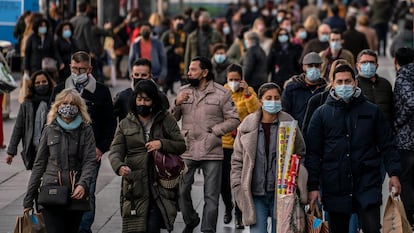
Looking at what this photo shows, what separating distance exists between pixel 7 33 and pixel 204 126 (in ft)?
25.8

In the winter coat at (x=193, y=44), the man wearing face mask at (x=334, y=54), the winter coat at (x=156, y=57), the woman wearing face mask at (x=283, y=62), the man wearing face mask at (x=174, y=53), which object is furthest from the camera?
the man wearing face mask at (x=174, y=53)

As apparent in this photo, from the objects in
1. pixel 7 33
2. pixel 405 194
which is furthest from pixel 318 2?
pixel 405 194

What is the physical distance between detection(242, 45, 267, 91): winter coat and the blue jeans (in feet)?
25.8

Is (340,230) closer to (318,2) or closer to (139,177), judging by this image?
(139,177)

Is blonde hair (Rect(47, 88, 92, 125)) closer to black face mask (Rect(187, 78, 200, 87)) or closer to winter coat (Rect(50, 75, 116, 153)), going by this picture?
winter coat (Rect(50, 75, 116, 153))

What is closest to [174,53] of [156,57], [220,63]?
[156,57]

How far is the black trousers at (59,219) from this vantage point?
33.3 feet

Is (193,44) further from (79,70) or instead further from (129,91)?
(79,70)

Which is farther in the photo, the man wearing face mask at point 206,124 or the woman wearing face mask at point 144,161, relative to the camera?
the man wearing face mask at point 206,124

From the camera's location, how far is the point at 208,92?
1198 cm

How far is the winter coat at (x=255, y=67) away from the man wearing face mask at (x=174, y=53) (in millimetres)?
6334

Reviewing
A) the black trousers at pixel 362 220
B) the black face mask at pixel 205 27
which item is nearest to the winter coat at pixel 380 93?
the black trousers at pixel 362 220

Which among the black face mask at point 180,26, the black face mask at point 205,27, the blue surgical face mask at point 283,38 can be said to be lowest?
the blue surgical face mask at point 283,38

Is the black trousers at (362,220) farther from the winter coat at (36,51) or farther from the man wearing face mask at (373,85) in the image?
the winter coat at (36,51)
